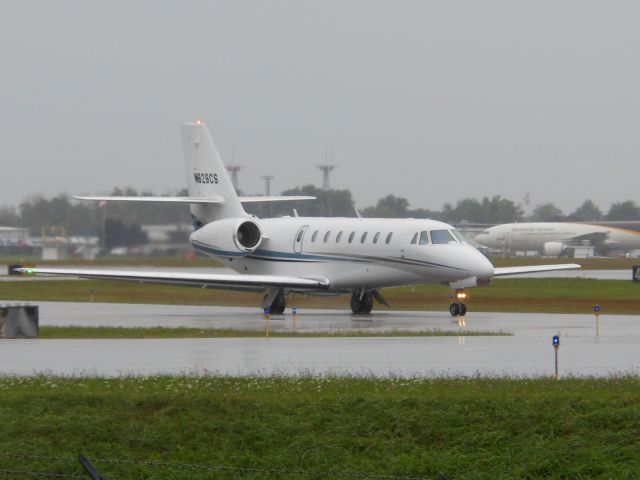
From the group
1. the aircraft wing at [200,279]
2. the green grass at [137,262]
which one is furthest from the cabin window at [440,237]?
the green grass at [137,262]

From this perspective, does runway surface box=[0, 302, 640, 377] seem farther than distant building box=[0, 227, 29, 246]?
No

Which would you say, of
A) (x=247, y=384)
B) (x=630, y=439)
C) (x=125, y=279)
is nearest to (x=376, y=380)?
(x=247, y=384)

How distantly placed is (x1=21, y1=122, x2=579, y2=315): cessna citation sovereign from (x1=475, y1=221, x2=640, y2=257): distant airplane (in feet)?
261

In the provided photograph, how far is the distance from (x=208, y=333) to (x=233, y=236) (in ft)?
44.5

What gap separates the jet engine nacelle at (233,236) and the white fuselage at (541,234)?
82386 mm

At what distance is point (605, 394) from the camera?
55.6 ft

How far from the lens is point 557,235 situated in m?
124

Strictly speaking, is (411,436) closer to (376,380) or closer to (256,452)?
(256,452)

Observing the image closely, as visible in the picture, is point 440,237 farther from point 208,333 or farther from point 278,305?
point 208,333

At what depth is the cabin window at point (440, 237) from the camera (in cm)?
3853

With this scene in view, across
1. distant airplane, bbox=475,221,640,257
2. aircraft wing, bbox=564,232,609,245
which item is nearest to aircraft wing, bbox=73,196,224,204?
distant airplane, bbox=475,221,640,257

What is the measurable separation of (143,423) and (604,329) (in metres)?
17.6

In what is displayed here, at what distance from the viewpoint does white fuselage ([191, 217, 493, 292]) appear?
125ft

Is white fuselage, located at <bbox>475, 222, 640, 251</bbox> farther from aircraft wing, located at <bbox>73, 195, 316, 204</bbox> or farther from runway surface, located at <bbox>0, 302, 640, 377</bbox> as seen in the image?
runway surface, located at <bbox>0, 302, 640, 377</bbox>
